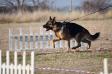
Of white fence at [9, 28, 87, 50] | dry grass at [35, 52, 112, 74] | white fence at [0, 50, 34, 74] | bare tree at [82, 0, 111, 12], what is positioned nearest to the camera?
white fence at [0, 50, 34, 74]

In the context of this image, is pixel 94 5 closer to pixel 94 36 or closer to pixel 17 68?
pixel 94 36

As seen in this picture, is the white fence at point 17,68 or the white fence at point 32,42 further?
the white fence at point 32,42

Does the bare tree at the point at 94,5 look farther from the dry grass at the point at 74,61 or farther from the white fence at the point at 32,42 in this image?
the dry grass at the point at 74,61

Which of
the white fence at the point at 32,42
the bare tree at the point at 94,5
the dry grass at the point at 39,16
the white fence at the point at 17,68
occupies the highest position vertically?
the bare tree at the point at 94,5

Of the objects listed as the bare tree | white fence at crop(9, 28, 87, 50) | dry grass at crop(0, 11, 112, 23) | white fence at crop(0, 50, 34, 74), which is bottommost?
white fence at crop(0, 50, 34, 74)

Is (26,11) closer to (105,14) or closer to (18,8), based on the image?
(18,8)

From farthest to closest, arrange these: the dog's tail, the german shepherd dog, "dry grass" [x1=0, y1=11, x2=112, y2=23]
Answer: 1. "dry grass" [x1=0, y1=11, x2=112, y2=23]
2. the german shepherd dog
3. the dog's tail

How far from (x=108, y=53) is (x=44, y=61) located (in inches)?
132

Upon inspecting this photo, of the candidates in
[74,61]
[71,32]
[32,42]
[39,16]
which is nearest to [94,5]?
[39,16]

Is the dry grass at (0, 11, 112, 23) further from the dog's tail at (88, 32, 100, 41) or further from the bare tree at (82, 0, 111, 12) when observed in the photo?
the dog's tail at (88, 32, 100, 41)

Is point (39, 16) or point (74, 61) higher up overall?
point (39, 16)

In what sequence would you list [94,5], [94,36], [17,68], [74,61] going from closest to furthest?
[17,68]
[74,61]
[94,36]
[94,5]

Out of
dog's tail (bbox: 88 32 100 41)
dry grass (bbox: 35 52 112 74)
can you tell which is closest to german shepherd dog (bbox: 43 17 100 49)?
dog's tail (bbox: 88 32 100 41)

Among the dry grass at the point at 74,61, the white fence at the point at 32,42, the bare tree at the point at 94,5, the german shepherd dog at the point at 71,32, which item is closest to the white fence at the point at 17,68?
the dry grass at the point at 74,61
